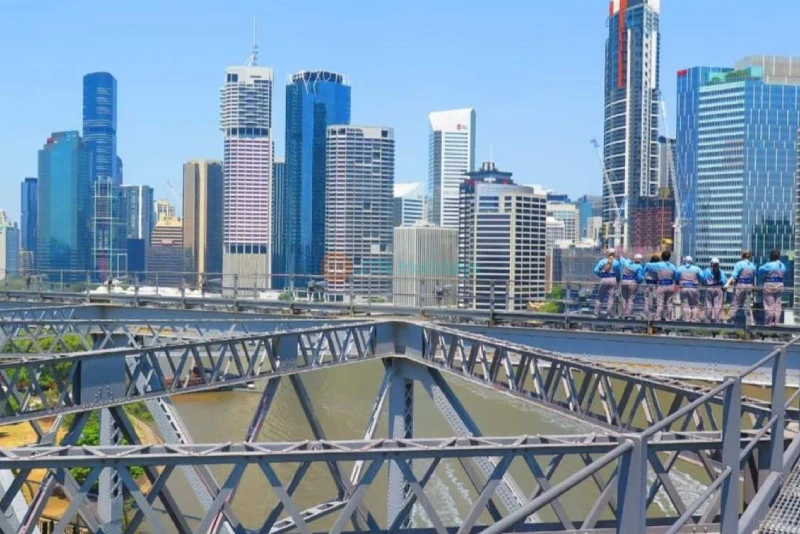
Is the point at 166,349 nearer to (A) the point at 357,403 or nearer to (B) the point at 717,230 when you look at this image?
(A) the point at 357,403

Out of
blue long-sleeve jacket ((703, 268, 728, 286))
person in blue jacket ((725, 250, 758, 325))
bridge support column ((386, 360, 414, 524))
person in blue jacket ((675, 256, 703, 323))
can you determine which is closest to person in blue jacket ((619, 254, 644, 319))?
person in blue jacket ((675, 256, 703, 323))

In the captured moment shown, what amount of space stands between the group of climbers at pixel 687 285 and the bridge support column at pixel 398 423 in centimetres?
555

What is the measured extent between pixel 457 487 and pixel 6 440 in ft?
66.7

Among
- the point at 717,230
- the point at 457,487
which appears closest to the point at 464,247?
the point at 717,230

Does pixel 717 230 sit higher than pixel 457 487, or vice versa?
pixel 717 230

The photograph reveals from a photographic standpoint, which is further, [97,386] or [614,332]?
[614,332]

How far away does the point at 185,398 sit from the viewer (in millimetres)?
67375

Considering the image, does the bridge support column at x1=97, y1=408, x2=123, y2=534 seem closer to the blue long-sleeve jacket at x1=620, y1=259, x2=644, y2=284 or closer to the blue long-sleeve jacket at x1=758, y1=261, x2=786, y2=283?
the blue long-sleeve jacket at x1=620, y1=259, x2=644, y2=284

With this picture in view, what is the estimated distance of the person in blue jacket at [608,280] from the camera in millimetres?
23641

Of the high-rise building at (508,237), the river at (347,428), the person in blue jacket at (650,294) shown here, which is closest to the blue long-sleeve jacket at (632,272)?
the person in blue jacket at (650,294)

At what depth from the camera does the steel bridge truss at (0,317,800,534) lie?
9.25 metres

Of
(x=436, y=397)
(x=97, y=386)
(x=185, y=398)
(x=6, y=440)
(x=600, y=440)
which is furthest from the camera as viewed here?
(x=185, y=398)

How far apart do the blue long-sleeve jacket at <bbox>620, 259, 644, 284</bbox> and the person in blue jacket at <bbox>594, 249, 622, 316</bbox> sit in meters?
0.11

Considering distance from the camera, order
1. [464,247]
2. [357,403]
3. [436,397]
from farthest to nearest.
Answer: [464,247]
[357,403]
[436,397]
